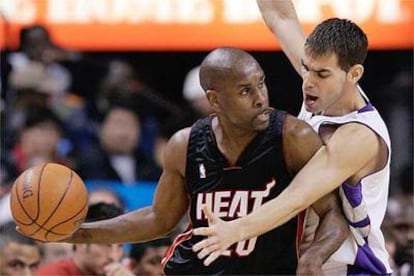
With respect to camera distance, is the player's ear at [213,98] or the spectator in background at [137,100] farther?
the spectator in background at [137,100]

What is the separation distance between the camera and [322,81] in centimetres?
534

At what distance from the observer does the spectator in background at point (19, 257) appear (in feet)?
23.1

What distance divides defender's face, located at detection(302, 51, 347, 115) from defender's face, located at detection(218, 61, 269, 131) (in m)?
0.19

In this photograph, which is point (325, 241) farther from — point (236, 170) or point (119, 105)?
A: point (119, 105)

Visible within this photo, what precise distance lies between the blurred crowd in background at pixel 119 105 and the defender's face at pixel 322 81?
3.35 metres

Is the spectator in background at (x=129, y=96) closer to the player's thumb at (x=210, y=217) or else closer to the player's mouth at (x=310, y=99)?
the player's mouth at (x=310, y=99)

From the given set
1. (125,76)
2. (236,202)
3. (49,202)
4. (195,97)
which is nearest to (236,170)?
(236,202)

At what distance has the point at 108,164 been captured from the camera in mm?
9508

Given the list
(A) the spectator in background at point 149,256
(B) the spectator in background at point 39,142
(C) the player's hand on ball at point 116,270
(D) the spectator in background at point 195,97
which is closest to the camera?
(C) the player's hand on ball at point 116,270

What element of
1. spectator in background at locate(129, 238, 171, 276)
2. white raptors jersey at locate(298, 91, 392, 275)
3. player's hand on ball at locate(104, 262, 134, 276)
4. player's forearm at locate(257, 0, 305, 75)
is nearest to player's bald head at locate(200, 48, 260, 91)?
white raptors jersey at locate(298, 91, 392, 275)

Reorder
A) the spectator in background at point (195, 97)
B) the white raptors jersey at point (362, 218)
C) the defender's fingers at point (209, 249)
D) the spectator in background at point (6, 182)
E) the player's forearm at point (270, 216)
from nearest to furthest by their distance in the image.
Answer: the defender's fingers at point (209, 249) → the player's forearm at point (270, 216) → the white raptors jersey at point (362, 218) → the spectator in background at point (6, 182) → the spectator in background at point (195, 97)

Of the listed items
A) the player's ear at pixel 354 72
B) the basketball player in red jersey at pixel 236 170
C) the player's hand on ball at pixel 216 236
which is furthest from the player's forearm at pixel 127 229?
the player's ear at pixel 354 72

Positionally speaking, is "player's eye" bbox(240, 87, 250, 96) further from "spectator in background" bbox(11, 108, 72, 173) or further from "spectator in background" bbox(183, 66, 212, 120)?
"spectator in background" bbox(11, 108, 72, 173)

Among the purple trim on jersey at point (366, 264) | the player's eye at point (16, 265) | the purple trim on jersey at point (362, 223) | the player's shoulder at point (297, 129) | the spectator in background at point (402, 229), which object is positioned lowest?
the spectator in background at point (402, 229)
